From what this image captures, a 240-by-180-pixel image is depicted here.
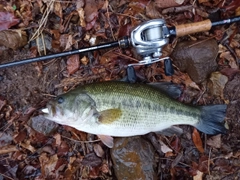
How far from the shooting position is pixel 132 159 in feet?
11.4

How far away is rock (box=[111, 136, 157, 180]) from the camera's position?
11.4 feet

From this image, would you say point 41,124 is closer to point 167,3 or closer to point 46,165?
point 46,165

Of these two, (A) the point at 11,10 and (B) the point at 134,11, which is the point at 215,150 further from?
(A) the point at 11,10

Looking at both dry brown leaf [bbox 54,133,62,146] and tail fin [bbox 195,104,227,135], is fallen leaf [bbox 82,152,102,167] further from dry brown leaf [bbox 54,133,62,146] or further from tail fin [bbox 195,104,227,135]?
tail fin [bbox 195,104,227,135]

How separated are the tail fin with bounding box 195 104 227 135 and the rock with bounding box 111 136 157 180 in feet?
2.29

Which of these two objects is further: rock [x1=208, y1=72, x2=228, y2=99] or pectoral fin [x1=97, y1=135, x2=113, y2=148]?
rock [x1=208, y1=72, x2=228, y2=99]

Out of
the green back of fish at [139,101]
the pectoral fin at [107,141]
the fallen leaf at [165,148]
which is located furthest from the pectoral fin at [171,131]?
the pectoral fin at [107,141]

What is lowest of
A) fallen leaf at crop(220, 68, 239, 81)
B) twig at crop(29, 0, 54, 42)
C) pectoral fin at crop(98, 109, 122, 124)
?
pectoral fin at crop(98, 109, 122, 124)

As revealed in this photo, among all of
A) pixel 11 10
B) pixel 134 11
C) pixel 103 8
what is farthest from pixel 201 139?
pixel 11 10

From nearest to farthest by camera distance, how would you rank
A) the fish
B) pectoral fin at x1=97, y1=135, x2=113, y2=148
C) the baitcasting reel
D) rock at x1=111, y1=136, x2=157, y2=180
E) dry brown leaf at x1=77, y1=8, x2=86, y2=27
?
the baitcasting reel
the fish
pectoral fin at x1=97, y1=135, x2=113, y2=148
rock at x1=111, y1=136, x2=157, y2=180
dry brown leaf at x1=77, y1=8, x2=86, y2=27

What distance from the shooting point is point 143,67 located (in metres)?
3.61

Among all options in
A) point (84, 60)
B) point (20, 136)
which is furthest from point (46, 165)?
point (84, 60)

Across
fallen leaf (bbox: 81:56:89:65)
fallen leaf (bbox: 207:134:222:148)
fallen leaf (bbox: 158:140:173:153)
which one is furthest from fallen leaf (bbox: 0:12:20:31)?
fallen leaf (bbox: 207:134:222:148)

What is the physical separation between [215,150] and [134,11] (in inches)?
77.2
